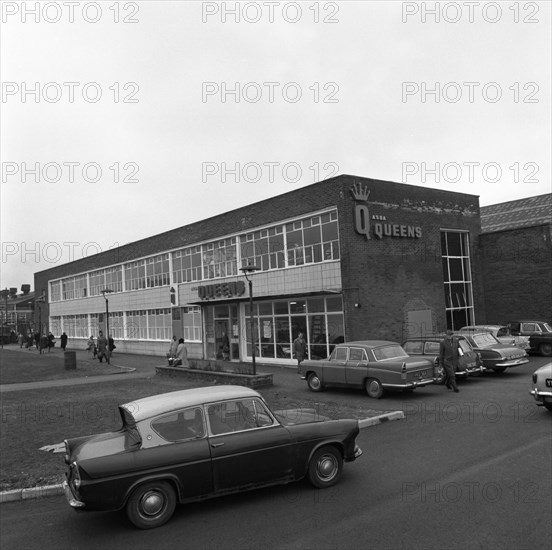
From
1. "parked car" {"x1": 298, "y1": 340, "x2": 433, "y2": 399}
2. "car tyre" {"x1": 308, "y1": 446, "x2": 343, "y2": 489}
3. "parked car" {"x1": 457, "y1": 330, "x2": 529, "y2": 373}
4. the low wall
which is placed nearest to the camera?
"car tyre" {"x1": 308, "y1": 446, "x2": 343, "y2": 489}

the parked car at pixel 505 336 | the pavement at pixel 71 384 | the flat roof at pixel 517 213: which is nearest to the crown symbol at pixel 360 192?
the parked car at pixel 505 336

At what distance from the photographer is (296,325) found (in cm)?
2377

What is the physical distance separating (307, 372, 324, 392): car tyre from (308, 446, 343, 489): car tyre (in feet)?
28.7

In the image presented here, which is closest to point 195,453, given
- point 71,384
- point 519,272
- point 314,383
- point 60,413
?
point 60,413

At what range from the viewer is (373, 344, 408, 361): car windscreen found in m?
14.2

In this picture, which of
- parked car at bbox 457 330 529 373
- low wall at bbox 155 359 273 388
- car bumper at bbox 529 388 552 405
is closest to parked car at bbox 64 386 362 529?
car bumper at bbox 529 388 552 405

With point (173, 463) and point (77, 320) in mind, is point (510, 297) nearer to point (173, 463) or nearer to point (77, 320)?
point (173, 463)

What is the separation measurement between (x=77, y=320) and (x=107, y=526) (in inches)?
1956

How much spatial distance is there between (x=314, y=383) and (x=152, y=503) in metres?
10.4

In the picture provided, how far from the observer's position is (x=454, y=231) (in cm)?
2656

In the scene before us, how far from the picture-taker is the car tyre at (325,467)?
6.48 m

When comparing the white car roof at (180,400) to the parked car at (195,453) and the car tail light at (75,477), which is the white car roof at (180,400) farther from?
the car tail light at (75,477)

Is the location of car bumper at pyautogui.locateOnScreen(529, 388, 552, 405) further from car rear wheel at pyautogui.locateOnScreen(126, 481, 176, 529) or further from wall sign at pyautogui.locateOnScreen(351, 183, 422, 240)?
wall sign at pyautogui.locateOnScreen(351, 183, 422, 240)

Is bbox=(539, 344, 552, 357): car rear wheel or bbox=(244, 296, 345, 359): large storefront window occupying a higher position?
bbox=(244, 296, 345, 359): large storefront window
